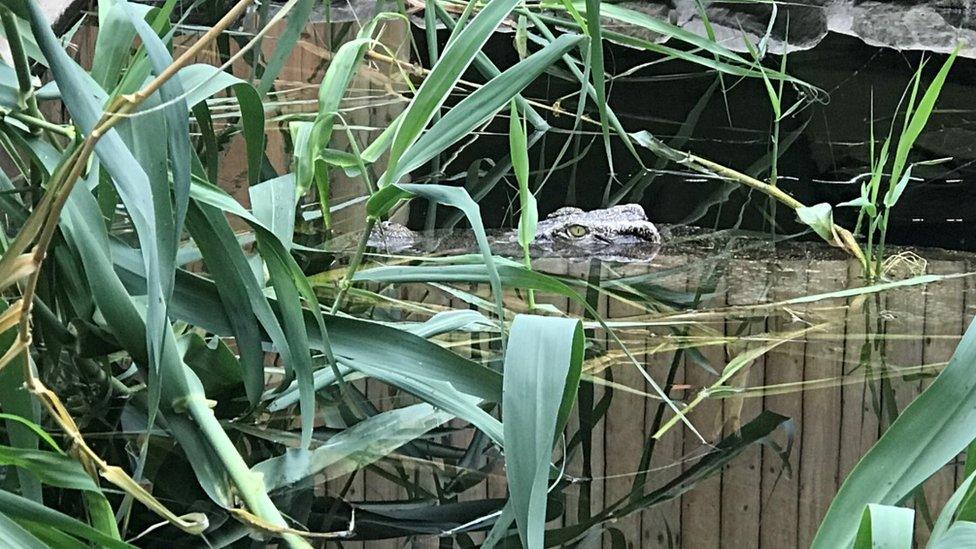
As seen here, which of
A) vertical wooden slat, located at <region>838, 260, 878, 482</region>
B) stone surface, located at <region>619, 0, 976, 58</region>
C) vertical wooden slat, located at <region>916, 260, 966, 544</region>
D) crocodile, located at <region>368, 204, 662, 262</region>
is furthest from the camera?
stone surface, located at <region>619, 0, 976, 58</region>

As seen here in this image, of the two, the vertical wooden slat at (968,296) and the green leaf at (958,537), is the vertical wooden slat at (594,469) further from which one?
the vertical wooden slat at (968,296)

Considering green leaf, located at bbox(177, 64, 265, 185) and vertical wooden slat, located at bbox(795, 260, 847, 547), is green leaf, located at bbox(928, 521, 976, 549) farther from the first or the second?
green leaf, located at bbox(177, 64, 265, 185)

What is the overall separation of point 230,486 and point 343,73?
42 centimetres

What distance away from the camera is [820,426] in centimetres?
85

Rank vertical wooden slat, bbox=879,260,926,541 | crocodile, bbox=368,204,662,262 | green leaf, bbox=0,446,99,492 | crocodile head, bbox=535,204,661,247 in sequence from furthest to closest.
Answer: crocodile head, bbox=535,204,661,247, crocodile, bbox=368,204,662,262, vertical wooden slat, bbox=879,260,926,541, green leaf, bbox=0,446,99,492

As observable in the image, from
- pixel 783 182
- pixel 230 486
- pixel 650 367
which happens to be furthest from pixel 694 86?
pixel 230 486

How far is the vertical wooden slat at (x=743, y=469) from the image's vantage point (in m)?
0.69

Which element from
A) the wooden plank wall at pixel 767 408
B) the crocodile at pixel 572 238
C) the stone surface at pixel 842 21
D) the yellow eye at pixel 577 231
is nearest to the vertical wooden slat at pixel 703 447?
the wooden plank wall at pixel 767 408

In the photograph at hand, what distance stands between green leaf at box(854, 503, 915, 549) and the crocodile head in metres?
1.56

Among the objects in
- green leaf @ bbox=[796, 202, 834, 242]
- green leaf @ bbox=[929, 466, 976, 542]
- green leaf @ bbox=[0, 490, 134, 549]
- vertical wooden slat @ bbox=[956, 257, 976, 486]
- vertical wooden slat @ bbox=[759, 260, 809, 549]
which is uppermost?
green leaf @ bbox=[929, 466, 976, 542]

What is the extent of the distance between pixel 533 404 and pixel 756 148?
2.20m

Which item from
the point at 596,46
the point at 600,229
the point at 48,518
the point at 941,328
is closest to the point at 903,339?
the point at 941,328

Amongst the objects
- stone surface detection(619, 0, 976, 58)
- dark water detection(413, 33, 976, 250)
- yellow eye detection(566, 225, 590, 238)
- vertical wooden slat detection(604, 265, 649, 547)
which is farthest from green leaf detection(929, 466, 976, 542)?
stone surface detection(619, 0, 976, 58)

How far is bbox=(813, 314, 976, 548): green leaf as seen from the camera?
0.44 meters
